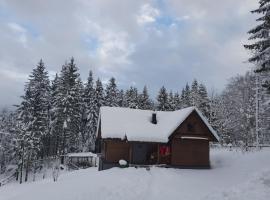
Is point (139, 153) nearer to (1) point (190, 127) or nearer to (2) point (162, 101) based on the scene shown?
(1) point (190, 127)

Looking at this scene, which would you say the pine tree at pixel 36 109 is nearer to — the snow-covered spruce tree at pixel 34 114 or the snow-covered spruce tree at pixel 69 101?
the snow-covered spruce tree at pixel 34 114

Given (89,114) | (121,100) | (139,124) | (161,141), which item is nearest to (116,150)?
(139,124)

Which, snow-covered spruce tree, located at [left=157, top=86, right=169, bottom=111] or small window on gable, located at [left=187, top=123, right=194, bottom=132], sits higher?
snow-covered spruce tree, located at [left=157, top=86, right=169, bottom=111]

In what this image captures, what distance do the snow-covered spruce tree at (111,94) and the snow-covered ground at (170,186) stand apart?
3636cm

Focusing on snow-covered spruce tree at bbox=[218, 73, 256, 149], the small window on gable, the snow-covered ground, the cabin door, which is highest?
snow-covered spruce tree at bbox=[218, 73, 256, 149]

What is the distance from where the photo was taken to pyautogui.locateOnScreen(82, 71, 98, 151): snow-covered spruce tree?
197 ft

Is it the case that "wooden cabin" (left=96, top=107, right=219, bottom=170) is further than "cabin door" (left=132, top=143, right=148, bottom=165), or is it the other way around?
"cabin door" (left=132, top=143, right=148, bottom=165)

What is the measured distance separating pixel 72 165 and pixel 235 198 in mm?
39195

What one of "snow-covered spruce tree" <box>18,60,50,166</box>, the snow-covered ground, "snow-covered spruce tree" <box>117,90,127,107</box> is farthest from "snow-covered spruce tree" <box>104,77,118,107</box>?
the snow-covered ground

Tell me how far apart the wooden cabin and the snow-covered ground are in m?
2.48

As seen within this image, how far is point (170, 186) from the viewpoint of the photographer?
22016 millimetres

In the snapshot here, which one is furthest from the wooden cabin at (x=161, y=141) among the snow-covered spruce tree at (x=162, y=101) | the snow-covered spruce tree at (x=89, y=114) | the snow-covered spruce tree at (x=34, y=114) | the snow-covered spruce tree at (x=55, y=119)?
the snow-covered spruce tree at (x=162, y=101)

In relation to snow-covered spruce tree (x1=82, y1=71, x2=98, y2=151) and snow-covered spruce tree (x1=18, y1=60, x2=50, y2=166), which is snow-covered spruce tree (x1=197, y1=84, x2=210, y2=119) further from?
snow-covered spruce tree (x1=18, y1=60, x2=50, y2=166)

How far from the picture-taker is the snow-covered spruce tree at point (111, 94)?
6644cm
